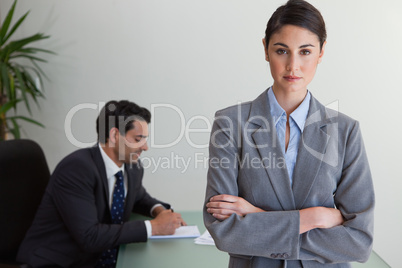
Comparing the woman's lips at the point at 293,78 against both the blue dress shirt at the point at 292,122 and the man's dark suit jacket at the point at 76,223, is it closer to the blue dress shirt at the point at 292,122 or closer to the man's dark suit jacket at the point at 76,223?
the blue dress shirt at the point at 292,122

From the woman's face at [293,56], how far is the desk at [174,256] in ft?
2.93

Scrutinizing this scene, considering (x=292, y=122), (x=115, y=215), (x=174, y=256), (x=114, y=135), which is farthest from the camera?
(x=114, y=135)

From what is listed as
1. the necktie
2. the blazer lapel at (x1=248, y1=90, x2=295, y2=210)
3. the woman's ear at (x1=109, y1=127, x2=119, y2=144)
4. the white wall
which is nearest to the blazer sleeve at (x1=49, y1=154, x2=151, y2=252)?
the necktie

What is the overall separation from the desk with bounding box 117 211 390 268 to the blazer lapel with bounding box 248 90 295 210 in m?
0.70

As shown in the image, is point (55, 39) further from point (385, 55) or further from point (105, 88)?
point (385, 55)

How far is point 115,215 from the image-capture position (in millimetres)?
2447

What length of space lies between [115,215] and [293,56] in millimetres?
1499

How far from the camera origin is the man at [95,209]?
221 centimetres

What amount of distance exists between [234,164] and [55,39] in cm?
280

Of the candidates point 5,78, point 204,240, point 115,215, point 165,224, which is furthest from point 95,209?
point 5,78

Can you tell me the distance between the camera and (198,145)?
3791 mm

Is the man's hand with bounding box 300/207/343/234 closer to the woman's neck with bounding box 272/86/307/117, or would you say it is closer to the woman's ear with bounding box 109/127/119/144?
the woman's neck with bounding box 272/86/307/117

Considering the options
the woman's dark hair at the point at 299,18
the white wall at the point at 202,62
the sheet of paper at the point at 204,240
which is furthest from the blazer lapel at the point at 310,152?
the white wall at the point at 202,62

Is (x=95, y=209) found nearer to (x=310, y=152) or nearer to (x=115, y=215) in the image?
(x=115, y=215)
